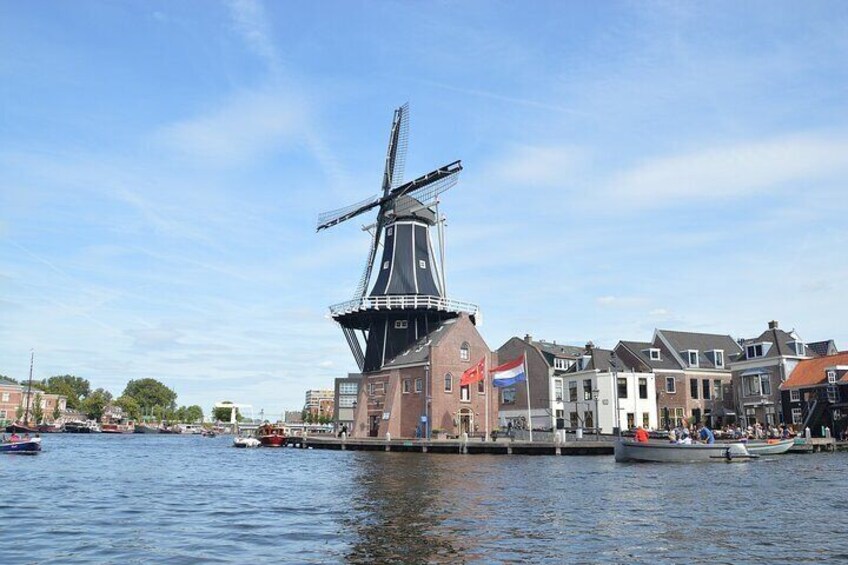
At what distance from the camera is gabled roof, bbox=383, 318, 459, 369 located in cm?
6738

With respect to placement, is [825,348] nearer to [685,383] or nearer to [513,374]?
[685,383]

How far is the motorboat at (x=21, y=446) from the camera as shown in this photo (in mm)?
52312

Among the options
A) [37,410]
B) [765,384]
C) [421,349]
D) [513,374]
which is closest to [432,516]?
[513,374]

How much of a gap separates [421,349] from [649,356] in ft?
76.8

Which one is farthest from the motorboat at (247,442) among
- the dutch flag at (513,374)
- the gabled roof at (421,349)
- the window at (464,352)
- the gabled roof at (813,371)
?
the gabled roof at (813,371)

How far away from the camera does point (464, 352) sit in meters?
68.9

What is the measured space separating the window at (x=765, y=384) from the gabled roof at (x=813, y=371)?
71.5 inches

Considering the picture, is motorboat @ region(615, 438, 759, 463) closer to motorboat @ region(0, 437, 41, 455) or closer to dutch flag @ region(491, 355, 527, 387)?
dutch flag @ region(491, 355, 527, 387)

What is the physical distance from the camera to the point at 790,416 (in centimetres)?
6656

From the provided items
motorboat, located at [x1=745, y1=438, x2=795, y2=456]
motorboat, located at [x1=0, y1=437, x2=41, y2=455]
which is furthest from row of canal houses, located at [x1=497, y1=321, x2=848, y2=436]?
motorboat, located at [x1=0, y1=437, x2=41, y2=455]

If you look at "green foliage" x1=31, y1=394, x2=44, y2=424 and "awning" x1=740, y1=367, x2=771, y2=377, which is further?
"green foliage" x1=31, y1=394, x2=44, y2=424

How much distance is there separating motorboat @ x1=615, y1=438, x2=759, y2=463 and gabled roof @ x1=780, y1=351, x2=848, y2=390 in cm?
2518

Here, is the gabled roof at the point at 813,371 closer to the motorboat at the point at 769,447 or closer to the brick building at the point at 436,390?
the motorboat at the point at 769,447

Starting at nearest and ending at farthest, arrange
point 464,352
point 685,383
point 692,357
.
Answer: point 464,352 → point 685,383 → point 692,357
